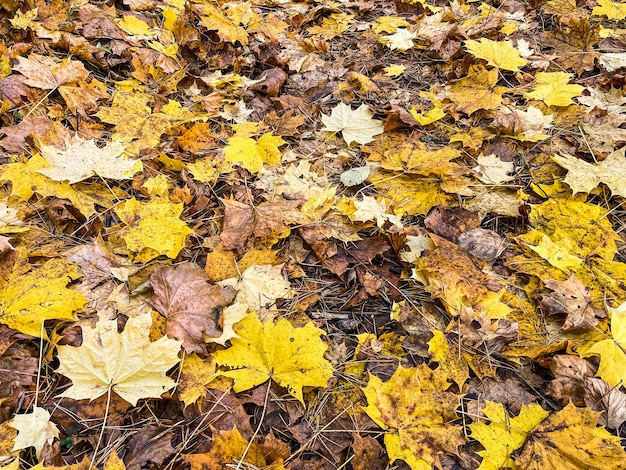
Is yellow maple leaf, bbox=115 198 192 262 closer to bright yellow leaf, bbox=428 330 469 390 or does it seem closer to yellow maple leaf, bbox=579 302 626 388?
bright yellow leaf, bbox=428 330 469 390

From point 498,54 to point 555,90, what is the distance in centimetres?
46

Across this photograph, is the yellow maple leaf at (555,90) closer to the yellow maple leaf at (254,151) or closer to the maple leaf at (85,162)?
the yellow maple leaf at (254,151)

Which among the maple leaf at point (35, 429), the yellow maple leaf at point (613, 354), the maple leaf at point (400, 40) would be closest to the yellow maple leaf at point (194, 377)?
the maple leaf at point (35, 429)

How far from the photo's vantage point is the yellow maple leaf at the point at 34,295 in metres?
1.47

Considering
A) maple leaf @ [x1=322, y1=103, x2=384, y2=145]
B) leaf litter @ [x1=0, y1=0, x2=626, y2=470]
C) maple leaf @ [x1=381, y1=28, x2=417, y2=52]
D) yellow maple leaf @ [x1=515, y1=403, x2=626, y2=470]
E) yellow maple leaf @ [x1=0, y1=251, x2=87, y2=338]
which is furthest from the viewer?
maple leaf @ [x1=381, y1=28, x2=417, y2=52]

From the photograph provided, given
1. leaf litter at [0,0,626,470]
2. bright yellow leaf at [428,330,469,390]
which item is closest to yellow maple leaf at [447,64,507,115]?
leaf litter at [0,0,626,470]

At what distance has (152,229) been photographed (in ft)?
5.97

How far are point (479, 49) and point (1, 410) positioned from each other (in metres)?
3.15

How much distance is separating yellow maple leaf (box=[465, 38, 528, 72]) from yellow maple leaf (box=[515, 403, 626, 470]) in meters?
2.24

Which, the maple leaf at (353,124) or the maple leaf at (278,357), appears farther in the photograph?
the maple leaf at (353,124)

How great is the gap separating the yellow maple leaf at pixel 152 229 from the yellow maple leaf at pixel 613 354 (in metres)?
1.62

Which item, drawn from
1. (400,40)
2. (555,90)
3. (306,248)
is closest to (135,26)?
(400,40)

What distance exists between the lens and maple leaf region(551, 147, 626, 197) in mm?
1947

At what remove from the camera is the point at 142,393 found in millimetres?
1355
